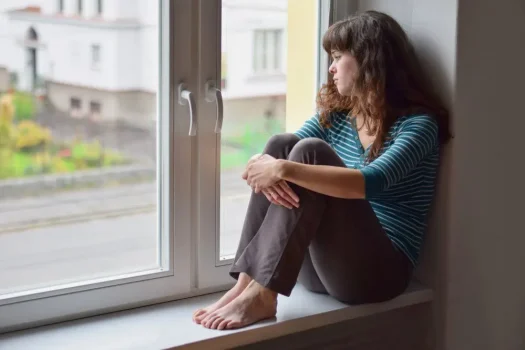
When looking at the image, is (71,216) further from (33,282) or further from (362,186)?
(362,186)

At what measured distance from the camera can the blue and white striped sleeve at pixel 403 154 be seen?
161 cm

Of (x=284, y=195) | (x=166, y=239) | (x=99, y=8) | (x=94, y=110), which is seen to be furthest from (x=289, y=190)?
(x=99, y=8)

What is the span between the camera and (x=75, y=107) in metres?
1.63

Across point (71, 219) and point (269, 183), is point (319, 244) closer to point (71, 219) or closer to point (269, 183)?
point (269, 183)

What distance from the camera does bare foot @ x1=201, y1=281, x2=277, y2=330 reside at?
160 centimetres

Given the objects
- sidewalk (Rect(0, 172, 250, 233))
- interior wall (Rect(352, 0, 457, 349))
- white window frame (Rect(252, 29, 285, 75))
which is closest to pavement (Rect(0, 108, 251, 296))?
sidewalk (Rect(0, 172, 250, 233))

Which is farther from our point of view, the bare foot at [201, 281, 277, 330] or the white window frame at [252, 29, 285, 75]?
the white window frame at [252, 29, 285, 75]

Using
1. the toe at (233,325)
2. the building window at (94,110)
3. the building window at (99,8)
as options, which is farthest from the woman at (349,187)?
the building window at (99,8)

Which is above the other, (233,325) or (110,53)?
(110,53)

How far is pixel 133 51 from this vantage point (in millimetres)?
1683

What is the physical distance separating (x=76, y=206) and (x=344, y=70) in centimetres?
72

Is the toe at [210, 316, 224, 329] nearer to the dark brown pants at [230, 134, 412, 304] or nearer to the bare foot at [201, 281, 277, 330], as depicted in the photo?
the bare foot at [201, 281, 277, 330]

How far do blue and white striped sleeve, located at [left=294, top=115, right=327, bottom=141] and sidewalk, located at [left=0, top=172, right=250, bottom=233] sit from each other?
412 millimetres

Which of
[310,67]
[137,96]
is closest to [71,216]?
[137,96]
